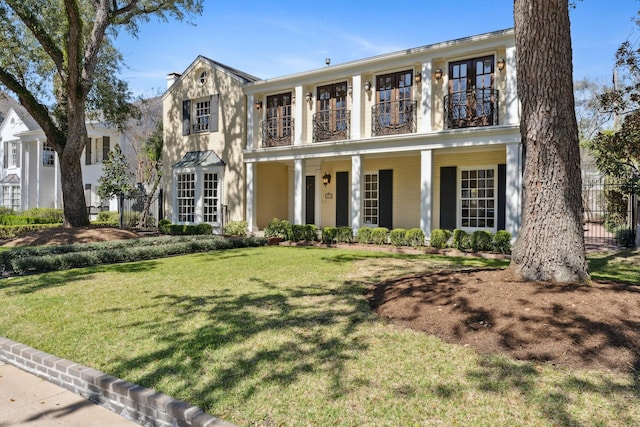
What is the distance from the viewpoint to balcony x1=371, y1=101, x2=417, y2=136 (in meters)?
13.5

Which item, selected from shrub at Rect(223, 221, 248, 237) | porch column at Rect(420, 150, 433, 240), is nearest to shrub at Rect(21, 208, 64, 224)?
shrub at Rect(223, 221, 248, 237)

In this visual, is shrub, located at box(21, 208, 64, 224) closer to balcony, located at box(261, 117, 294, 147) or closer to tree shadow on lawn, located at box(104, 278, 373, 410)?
balcony, located at box(261, 117, 294, 147)

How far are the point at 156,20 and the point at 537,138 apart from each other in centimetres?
1591

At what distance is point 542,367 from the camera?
10.9 ft

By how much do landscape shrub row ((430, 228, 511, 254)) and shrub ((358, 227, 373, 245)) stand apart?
6.58 ft

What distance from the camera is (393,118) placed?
45.7 ft

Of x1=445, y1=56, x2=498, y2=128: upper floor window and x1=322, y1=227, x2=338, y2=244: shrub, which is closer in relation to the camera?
x1=445, y1=56, x2=498, y2=128: upper floor window

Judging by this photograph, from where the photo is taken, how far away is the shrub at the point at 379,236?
1296 centimetres

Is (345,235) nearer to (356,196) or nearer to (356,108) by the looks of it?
(356,196)

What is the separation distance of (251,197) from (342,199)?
3739 millimetres

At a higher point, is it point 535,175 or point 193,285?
point 535,175

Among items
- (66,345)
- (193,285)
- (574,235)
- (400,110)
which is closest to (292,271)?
(193,285)

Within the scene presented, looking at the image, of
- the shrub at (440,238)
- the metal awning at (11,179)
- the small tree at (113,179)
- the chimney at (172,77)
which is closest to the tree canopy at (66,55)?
the chimney at (172,77)

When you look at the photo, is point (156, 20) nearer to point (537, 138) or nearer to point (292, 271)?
point (292, 271)
